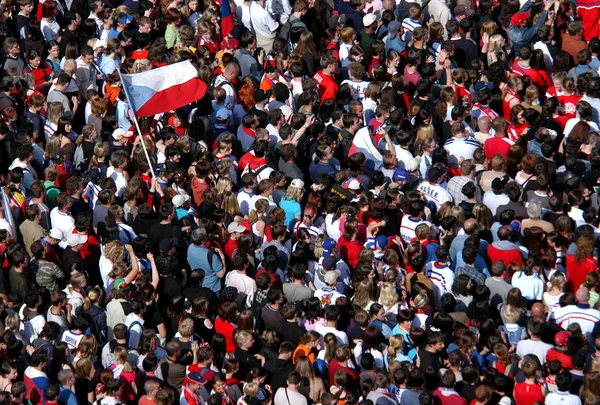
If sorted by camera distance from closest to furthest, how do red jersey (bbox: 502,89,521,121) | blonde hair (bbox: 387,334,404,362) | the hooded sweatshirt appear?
blonde hair (bbox: 387,334,404,362)
the hooded sweatshirt
red jersey (bbox: 502,89,521,121)

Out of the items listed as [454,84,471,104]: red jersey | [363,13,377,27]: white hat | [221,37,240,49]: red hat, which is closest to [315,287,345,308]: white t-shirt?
[454,84,471,104]: red jersey

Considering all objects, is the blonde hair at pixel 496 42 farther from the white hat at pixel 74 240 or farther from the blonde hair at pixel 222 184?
the white hat at pixel 74 240

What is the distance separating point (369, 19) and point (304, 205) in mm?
4851

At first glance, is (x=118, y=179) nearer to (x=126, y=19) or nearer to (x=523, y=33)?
(x=126, y=19)

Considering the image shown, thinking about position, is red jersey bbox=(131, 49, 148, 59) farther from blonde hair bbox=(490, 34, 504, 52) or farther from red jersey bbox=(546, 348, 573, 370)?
red jersey bbox=(546, 348, 573, 370)

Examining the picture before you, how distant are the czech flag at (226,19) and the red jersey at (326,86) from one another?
2254 millimetres

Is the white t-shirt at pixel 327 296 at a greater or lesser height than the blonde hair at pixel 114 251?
lesser

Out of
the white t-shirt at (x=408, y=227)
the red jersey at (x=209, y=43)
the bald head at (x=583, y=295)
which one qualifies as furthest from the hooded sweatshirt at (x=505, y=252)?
the red jersey at (x=209, y=43)

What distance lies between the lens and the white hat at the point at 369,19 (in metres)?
23.8

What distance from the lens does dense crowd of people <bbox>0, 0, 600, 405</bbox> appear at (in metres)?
17.0

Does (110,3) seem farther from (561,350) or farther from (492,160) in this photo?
(561,350)

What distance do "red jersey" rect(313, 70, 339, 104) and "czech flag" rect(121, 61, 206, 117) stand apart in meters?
2.44

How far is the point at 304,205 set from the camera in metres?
20.4

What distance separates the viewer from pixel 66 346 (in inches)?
Result: 685
